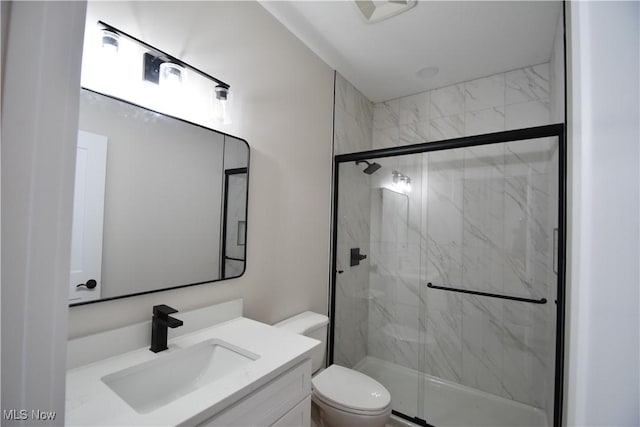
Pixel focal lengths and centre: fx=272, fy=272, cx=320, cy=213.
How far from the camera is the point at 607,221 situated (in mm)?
328

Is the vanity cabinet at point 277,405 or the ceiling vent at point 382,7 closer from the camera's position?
the vanity cabinet at point 277,405

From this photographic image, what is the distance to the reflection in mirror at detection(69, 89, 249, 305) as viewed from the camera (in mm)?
955

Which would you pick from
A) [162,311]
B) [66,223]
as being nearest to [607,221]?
[66,223]

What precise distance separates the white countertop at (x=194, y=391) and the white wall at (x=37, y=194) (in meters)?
0.47

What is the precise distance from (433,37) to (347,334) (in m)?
2.31

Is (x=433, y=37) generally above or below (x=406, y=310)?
above

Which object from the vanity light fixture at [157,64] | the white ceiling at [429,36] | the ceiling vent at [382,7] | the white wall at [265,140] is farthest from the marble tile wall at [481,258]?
the vanity light fixture at [157,64]

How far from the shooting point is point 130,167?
1.06 metres

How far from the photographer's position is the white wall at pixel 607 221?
0.31 meters

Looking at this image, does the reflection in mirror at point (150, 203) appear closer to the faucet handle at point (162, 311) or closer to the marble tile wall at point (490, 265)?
the faucet handle at point (162, 311)

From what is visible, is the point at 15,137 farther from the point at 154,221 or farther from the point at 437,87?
the point at 437,87

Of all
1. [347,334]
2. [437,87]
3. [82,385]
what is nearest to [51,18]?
[82,385]

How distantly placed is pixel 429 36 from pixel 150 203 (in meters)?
1.96

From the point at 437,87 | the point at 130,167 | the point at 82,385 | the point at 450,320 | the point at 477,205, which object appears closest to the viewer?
the point at 82,385
